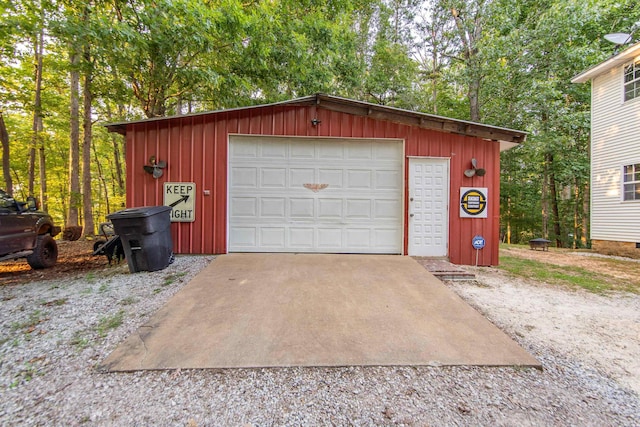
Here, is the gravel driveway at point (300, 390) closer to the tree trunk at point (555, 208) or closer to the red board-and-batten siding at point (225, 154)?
the red board-and-batten siding at point (225, 154)

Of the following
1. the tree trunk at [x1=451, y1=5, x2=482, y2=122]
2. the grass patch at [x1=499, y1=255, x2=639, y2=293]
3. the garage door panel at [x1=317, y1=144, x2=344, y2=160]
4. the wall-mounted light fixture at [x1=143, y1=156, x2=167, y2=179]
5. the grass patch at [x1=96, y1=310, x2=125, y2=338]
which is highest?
the tree trunk at [x1=451, y1=5, x2=482, y2=122]

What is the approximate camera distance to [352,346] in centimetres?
216

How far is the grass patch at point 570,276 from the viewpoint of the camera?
4227mm

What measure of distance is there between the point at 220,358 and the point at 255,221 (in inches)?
134

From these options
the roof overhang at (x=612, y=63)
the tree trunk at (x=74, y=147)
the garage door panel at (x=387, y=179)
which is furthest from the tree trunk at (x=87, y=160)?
the roof overhang at (x=612, y=63)

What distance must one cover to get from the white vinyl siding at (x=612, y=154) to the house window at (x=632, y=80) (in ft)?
0.35

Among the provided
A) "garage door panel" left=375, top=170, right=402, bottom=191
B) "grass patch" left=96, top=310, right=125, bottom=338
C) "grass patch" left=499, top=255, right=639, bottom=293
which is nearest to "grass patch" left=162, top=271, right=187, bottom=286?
"grass patch" left=96, top=310, right=125, bottom=338

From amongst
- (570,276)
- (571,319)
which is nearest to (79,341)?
(571,319)

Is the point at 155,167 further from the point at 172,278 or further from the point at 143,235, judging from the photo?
the point at 172,278

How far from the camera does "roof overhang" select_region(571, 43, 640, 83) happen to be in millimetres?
7406

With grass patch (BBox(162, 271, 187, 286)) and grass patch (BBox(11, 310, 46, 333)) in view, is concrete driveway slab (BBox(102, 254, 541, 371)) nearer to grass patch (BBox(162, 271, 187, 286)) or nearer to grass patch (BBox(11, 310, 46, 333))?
grass patch (BBox(162, 271, 187, 286))

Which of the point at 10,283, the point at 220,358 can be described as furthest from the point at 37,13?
the point at 220,358

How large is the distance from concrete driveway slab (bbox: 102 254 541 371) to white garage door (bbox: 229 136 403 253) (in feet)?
4.55

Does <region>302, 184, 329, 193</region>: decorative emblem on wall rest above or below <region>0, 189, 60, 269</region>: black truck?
above
